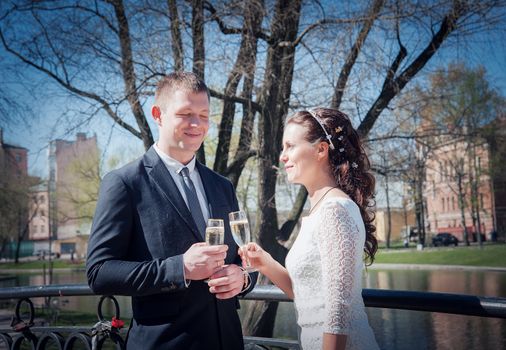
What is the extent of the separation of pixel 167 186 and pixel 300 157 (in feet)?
2.22

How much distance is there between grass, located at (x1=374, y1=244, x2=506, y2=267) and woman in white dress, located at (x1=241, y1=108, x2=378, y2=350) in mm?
8298

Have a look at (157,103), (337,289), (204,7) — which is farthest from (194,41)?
(337,289)

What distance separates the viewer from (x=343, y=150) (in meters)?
2.26

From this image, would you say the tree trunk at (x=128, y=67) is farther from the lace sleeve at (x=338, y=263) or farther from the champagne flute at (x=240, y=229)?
the lace sleeve at (x=338, y=263)

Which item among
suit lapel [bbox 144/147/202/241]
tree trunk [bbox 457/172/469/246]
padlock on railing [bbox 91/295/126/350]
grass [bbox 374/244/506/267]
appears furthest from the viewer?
grass [bbox 374/244/506/267]

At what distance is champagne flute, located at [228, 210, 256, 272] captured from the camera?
2104 millimetres

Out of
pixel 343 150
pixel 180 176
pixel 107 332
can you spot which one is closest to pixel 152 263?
pixel 180 176

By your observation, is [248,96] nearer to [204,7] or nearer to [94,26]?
[204,7]

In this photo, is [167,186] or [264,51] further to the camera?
[264,51]

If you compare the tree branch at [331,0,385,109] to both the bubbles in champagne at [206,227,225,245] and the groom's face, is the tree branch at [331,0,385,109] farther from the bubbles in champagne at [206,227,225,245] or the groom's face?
the bubbles in champagne at [206,227,225,245]

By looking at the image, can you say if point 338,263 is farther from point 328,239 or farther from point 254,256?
point 254,256

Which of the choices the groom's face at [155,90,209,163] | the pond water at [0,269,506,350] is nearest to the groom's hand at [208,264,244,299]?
the groom's face at [155,90,209,163]

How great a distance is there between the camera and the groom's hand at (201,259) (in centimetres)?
173

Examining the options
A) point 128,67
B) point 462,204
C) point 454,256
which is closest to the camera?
point 128,67
